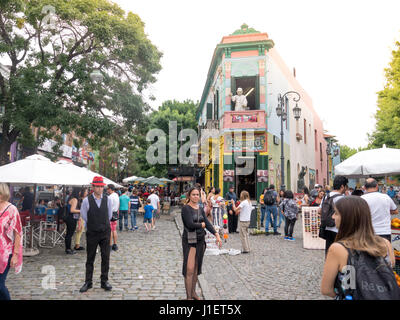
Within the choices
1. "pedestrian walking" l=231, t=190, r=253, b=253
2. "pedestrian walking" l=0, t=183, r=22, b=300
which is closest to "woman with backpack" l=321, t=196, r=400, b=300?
"pedestrian walking" l=0, t=183, r=22, b=300

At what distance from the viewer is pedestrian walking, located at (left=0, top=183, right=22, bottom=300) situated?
3617 millimetres

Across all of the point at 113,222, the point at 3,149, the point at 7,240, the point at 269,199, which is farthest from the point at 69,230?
the point at 3,149

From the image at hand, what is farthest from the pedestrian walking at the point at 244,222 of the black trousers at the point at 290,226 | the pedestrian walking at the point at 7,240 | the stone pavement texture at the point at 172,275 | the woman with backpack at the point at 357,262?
the woman with backpack at the point at 357,262

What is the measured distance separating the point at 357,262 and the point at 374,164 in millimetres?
6266

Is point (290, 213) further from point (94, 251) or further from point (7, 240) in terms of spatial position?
point (7, 240)

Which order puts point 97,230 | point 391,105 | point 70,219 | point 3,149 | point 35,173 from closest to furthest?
point 97,230 < point 35,173 < point 70,219 < point 3,149 < point 391,105

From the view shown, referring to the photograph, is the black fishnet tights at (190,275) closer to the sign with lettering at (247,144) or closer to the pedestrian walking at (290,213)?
the pedestrian walking at (290,213)

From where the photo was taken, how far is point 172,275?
Result: 19.9 ft

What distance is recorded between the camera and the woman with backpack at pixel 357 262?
6.35 ft

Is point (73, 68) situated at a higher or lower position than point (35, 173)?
higher

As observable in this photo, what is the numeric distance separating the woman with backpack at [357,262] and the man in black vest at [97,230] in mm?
3972

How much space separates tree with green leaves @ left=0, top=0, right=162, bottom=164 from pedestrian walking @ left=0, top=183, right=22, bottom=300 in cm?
893
